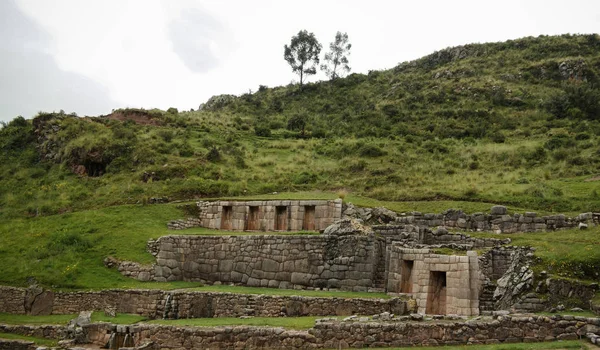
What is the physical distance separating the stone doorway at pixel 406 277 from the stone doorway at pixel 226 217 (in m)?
11.6

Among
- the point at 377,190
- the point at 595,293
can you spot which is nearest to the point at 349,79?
the point at 377,190

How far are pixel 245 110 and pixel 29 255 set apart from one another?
167 feet

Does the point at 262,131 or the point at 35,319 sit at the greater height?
the point at 262,131

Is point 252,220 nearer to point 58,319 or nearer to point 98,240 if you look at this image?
point 98,240

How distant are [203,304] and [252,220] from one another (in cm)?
814

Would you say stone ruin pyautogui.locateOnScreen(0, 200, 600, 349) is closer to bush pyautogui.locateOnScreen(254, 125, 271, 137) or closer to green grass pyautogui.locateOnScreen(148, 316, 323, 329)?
green grass pyautogui.locateOnScreen(148, 316, 323, 329)

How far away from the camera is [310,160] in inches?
1678

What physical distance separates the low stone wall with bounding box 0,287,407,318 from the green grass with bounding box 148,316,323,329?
0.82m

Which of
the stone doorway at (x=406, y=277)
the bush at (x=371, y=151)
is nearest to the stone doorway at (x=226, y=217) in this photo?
the stone doorway at (x=406, y=277)

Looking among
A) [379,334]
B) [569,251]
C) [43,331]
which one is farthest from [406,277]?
[43,331]

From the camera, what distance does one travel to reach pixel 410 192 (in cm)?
3056

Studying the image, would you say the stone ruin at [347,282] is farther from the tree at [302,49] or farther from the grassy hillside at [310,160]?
the tree at [302,49]

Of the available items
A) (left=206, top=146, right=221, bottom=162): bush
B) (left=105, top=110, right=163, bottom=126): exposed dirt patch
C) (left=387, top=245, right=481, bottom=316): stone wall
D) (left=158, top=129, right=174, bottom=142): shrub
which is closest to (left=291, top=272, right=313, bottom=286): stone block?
(left=387, top=245, right=481, bottom=316): stone wall

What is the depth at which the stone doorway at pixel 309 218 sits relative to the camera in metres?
26.3
